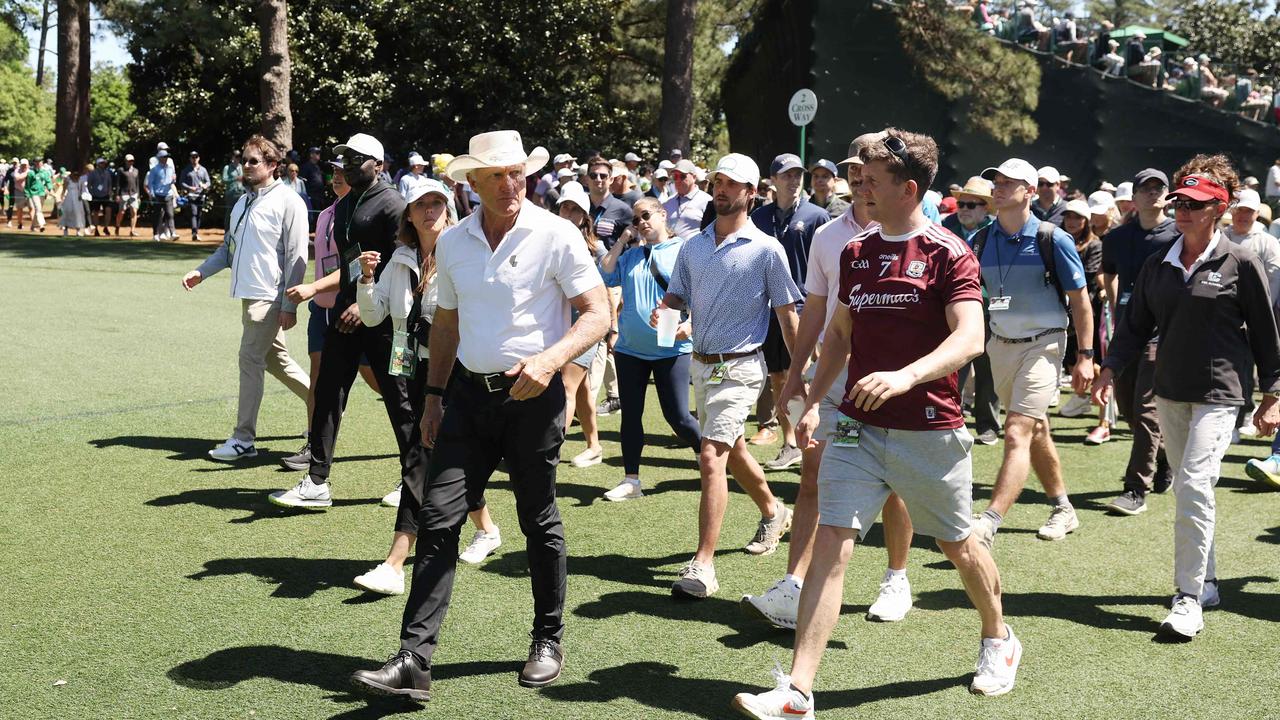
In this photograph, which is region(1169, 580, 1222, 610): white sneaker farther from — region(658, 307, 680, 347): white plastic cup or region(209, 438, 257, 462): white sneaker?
region(209, 438, 257, 462): white sneaker

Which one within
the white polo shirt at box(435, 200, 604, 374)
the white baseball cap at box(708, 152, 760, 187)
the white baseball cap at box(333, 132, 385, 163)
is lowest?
the white polo shirt at box(435, 200, 604, 374)

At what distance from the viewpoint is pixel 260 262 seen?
820 cm

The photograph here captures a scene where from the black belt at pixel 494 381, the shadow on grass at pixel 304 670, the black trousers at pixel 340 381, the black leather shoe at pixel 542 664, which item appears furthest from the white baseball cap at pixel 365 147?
the black leather shoe at pixel 542 664

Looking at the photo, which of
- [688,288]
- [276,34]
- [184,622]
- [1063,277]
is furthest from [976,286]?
[276,34]

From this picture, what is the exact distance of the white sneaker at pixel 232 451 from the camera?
330 inches

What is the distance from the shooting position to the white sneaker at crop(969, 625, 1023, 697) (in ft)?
15.3

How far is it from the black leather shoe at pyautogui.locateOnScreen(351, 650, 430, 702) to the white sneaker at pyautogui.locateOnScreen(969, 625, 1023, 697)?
6.72ft

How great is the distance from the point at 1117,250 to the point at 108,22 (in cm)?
3282

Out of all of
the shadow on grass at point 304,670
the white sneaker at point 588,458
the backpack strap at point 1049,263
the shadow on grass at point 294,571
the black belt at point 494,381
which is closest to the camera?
the shadow on grass at point 304,670

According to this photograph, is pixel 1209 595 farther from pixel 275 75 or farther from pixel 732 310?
pixel 275 75

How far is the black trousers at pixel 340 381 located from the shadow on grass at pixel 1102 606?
297 centimetres

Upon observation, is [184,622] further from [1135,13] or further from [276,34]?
[1135,13]

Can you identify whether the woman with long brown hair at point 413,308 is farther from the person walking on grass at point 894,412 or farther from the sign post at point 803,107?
the sign post at point 803,107

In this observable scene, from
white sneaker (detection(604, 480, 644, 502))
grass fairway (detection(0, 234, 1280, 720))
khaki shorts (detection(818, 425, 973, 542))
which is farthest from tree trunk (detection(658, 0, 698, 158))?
khaki shorts (detection(818, 425, 973, 542))
